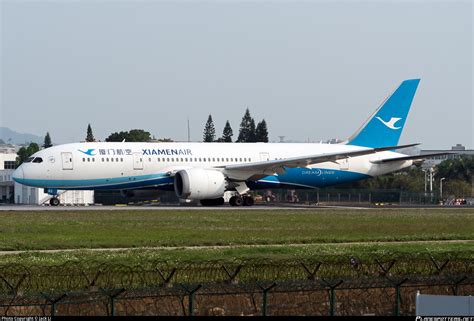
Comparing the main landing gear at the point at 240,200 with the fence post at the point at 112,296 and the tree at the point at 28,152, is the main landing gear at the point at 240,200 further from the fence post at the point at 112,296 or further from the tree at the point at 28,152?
the tree at the point at 28,152

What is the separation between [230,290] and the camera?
66.6 ft

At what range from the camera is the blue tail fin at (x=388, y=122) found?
3169 inches

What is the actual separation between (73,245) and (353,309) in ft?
58.5

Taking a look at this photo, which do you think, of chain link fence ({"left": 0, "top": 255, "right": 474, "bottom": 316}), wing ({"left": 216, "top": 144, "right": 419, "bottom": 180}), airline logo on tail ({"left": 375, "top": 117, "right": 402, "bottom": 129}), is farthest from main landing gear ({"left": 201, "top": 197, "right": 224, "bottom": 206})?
chain link fence ({"left": 0, "top": 255, "right": 474, "bottom": 316})

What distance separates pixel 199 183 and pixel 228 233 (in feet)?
82.3

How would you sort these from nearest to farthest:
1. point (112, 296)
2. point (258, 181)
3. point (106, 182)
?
point (112, 296)
point (106, 182)
point (258, 181)

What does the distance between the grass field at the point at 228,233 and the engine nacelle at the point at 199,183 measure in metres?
7.26

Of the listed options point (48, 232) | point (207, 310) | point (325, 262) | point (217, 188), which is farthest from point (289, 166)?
point (207, 310)

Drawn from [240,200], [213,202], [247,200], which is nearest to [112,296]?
[240,200]

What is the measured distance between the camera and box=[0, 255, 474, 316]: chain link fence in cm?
1930

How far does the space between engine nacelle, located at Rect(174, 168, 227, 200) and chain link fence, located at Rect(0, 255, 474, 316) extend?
42192 mm

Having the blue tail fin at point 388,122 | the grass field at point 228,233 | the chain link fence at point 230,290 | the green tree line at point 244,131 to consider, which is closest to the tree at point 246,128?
the green tree line at point 244,131

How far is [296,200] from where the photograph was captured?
93312mm

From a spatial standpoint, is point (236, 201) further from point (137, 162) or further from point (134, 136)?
point (134, 136)
